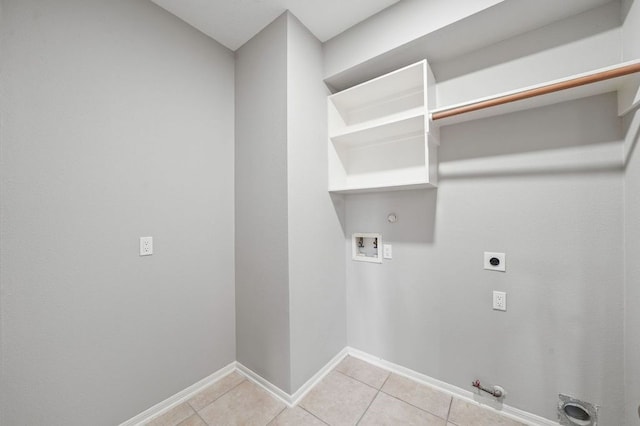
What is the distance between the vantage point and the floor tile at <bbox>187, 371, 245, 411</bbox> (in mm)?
1561

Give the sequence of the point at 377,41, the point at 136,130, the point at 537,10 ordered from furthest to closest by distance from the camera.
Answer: the point at 377,41 → the point at 136,130 → the point at 537,10

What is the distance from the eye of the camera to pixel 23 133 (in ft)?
3.52

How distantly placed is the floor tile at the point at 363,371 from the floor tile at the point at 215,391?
821mm

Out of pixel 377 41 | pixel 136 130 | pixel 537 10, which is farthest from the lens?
pixel 377 41

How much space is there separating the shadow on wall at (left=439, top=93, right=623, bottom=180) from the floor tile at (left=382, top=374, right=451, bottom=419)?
1.52 meters

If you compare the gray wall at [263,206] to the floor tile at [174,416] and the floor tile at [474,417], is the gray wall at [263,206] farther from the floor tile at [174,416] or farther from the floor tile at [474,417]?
the floor tile at [474,417]

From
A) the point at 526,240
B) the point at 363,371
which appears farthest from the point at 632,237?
the point at 363,371

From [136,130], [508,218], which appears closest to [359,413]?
[508,218]

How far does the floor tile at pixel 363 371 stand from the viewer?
1.74 m

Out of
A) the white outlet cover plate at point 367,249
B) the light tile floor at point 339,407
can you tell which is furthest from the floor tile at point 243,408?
the white outlet cover plate at point 367,249

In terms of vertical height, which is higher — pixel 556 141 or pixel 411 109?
pixel 411 109

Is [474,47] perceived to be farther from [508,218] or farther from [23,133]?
[23,133]

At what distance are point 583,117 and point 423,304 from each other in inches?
57.1

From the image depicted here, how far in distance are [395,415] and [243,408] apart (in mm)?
989
